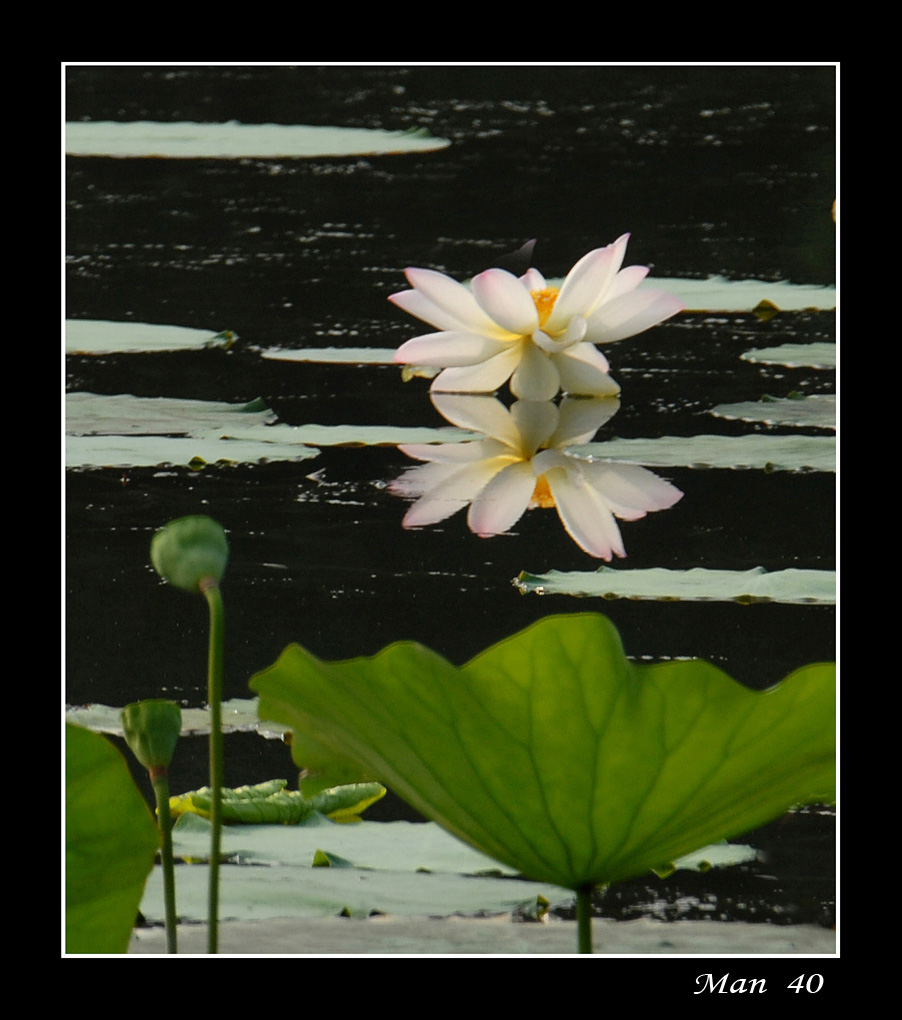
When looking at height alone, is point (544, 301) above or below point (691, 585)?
above

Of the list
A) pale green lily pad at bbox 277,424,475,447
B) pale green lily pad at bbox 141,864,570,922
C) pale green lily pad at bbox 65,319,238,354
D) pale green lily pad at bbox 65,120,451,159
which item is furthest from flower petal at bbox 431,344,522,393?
pale green lily pad at bbox 65,120,451,159

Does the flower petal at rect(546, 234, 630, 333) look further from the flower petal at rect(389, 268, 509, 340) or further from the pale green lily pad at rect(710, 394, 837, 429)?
the pale green lily pad at rect(710, 394, 837, 429)

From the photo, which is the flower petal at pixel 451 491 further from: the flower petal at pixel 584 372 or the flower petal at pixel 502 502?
the flower petal at pixel 584 372

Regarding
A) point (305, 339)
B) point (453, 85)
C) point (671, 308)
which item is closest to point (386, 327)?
point (305, 339)

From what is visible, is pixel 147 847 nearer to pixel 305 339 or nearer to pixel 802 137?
pixel 305 339

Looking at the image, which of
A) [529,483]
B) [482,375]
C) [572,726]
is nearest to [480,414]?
[482,375]

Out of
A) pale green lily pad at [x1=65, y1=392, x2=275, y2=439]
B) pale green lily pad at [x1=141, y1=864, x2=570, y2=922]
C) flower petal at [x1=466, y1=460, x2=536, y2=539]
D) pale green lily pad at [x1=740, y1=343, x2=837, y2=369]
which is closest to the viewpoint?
pale green lily pad at [x1=141, y1=864, x2=570, y2=922]

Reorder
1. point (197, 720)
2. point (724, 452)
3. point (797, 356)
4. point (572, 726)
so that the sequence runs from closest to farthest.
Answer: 1. point (572, 726)
2. point (197, 720)
3. point (724, 452)
4. point (797, 356)

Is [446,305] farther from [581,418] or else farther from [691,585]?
[691,585]
